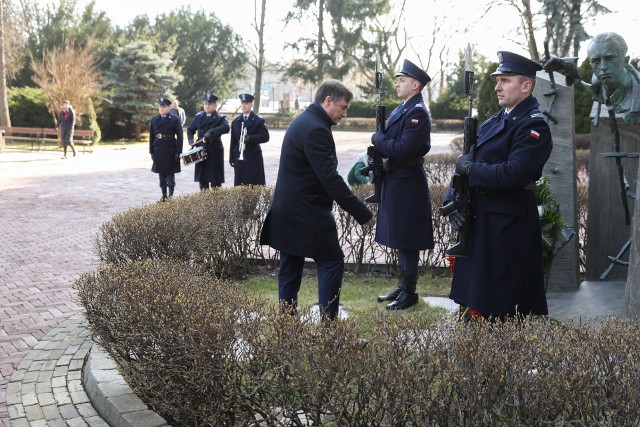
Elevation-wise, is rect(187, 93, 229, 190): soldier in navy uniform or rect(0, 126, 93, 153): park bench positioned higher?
rect(187, 93, 229, 190): soldier in navy uniform

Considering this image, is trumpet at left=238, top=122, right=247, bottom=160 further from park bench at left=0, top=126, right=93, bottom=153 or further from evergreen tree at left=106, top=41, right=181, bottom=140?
evergreen tree at left=106, top=41, right=181, bottom=140

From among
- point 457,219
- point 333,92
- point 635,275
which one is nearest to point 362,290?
point 333,92

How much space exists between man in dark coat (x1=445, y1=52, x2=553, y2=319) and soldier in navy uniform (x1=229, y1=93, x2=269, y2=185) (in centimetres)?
631

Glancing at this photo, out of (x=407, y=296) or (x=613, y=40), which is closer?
(x=613, y=40)

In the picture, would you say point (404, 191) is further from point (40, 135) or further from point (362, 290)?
point (40, 135)

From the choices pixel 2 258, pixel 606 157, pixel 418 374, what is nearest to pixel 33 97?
pixel 2 258

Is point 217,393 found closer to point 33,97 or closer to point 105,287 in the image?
point 105,287

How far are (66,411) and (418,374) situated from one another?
2277mm

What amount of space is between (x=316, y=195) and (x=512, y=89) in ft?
4.66

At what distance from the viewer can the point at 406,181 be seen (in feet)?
18.8

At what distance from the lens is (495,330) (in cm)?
311

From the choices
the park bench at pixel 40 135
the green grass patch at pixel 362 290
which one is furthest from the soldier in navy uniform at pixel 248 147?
the park bench at pixel 40 135

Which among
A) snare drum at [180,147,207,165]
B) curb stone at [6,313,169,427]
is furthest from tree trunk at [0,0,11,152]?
curb stone at [6,313,169,427]

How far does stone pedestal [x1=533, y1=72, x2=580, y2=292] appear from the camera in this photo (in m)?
5.88
